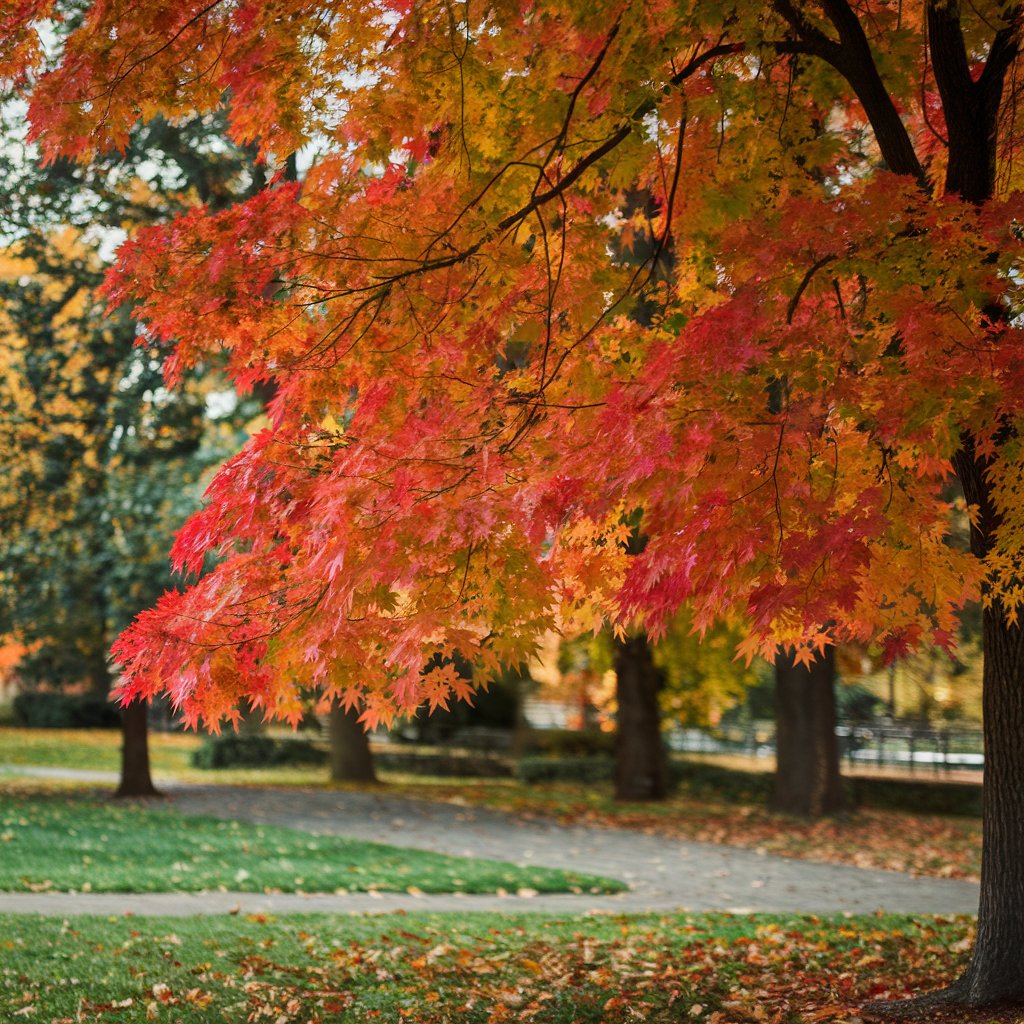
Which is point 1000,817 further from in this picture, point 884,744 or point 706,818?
point 884,744

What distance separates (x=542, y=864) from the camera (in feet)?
42.1

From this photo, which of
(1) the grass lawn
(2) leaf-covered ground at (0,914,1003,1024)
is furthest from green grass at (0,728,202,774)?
(2) leaf-covered ground at (0,914,1003,1024)

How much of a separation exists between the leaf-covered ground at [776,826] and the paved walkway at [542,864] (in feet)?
2.66

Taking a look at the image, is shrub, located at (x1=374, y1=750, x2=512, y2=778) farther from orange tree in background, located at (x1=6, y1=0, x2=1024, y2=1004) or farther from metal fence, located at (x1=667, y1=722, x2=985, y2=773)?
orange tree in background, located at (x1=6, y1=0, x2=1024, y2=1004)

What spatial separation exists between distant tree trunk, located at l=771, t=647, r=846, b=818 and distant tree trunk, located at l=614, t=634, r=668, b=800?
2562 millimetres

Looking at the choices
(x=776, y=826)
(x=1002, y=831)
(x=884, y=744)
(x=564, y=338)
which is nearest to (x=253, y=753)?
(x=776, y=826)

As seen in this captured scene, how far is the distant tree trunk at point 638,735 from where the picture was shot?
20.1 metres

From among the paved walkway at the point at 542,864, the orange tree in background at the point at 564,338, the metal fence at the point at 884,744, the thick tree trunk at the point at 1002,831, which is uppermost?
the orange tree in background at the point at 564,338

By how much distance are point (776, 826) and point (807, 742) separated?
156 centimetres

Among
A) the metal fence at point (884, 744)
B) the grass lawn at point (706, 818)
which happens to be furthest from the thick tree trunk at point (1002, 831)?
the metal fence at point (884, 744)

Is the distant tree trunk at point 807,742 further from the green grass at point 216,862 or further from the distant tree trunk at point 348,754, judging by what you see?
the distant tree trunk at point 348,754

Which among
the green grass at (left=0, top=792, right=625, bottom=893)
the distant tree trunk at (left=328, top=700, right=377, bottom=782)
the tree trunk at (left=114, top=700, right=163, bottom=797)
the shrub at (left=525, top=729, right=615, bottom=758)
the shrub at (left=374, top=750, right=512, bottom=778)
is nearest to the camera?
the green grass at (left=0, top=792, right=625, bottom=893)

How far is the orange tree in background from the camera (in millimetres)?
4996

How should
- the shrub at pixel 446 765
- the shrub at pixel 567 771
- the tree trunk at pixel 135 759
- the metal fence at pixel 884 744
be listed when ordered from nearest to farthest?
1. the tree trunk at pixel 135 759
2. the shrub at pixel 567 771
3. the shrub at pixel 446 765
4. the metal fence at pixel 884 744
